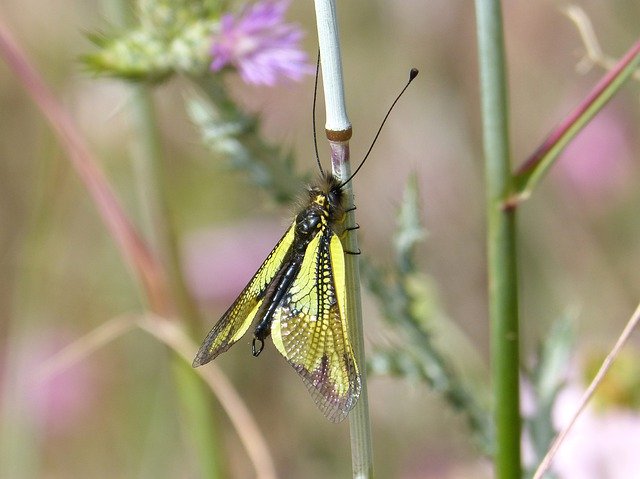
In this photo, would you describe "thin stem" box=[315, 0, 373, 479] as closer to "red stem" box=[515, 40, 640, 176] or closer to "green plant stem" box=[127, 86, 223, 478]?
"red stem" box=[515, 40, 640, 176]

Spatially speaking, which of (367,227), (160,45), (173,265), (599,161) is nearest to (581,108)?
(160,45)

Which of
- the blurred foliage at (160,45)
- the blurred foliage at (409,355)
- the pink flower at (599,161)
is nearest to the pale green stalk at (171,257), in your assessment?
the blurred foliage at (160,45)

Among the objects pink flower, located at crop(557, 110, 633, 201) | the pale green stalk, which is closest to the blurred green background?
pink flower, located at crop(557, 110, 633, 201)

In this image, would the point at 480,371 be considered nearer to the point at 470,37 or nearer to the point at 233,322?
the point at 233,322

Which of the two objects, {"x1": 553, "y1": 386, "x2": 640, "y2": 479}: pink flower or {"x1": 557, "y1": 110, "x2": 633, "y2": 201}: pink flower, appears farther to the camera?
{"x1": 557, "y1": 110, "x2": 633, "y2": 201}: pink flower

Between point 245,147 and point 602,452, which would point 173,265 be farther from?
point 602,452
